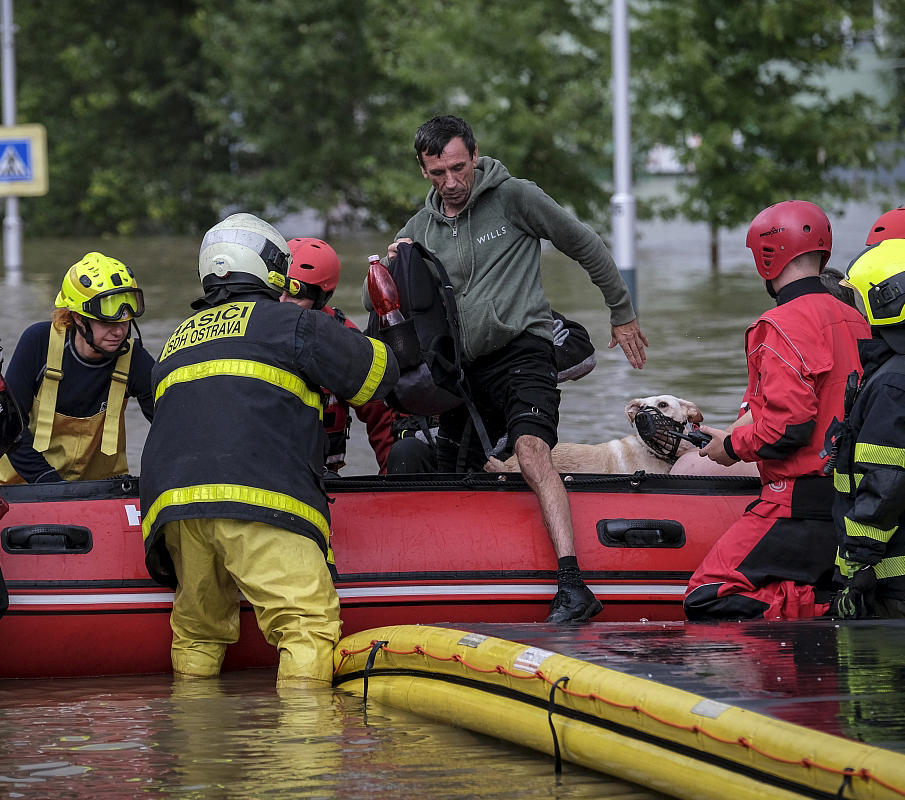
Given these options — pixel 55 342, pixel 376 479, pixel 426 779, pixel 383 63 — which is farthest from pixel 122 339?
pixel 383 63

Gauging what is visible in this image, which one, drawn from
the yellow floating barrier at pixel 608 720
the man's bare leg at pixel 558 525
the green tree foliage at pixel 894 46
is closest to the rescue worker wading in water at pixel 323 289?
the man's bare leg at pixel 558 525

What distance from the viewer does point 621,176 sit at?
590 inches

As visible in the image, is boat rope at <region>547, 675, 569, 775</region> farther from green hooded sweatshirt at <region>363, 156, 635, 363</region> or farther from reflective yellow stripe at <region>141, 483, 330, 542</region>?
green hooded sweatshirt at <region>363, 156, 635, 363</region>

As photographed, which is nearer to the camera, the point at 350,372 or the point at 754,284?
the point at 350,372

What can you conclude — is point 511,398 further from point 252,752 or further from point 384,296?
point 252,752

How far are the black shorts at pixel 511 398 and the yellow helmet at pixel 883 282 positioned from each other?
1.60 meters

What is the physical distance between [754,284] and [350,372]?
51.1 feet

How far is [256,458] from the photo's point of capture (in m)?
4.87

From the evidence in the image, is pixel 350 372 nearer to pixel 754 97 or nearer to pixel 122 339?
pixel 122 339

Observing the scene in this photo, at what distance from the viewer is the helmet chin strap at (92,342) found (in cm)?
595

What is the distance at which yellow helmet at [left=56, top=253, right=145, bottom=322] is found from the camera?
5859 millimetres

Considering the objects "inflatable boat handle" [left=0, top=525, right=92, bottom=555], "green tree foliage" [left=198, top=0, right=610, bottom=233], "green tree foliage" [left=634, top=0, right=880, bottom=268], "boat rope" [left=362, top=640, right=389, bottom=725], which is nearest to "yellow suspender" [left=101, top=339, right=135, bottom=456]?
"inflatable boat handle" [left=0, top=525, right=92, bottom=555]

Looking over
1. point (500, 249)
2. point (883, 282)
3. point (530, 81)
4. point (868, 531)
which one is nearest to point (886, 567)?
point (868, 531)

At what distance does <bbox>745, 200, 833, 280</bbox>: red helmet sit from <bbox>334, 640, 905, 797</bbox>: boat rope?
1887 mm
